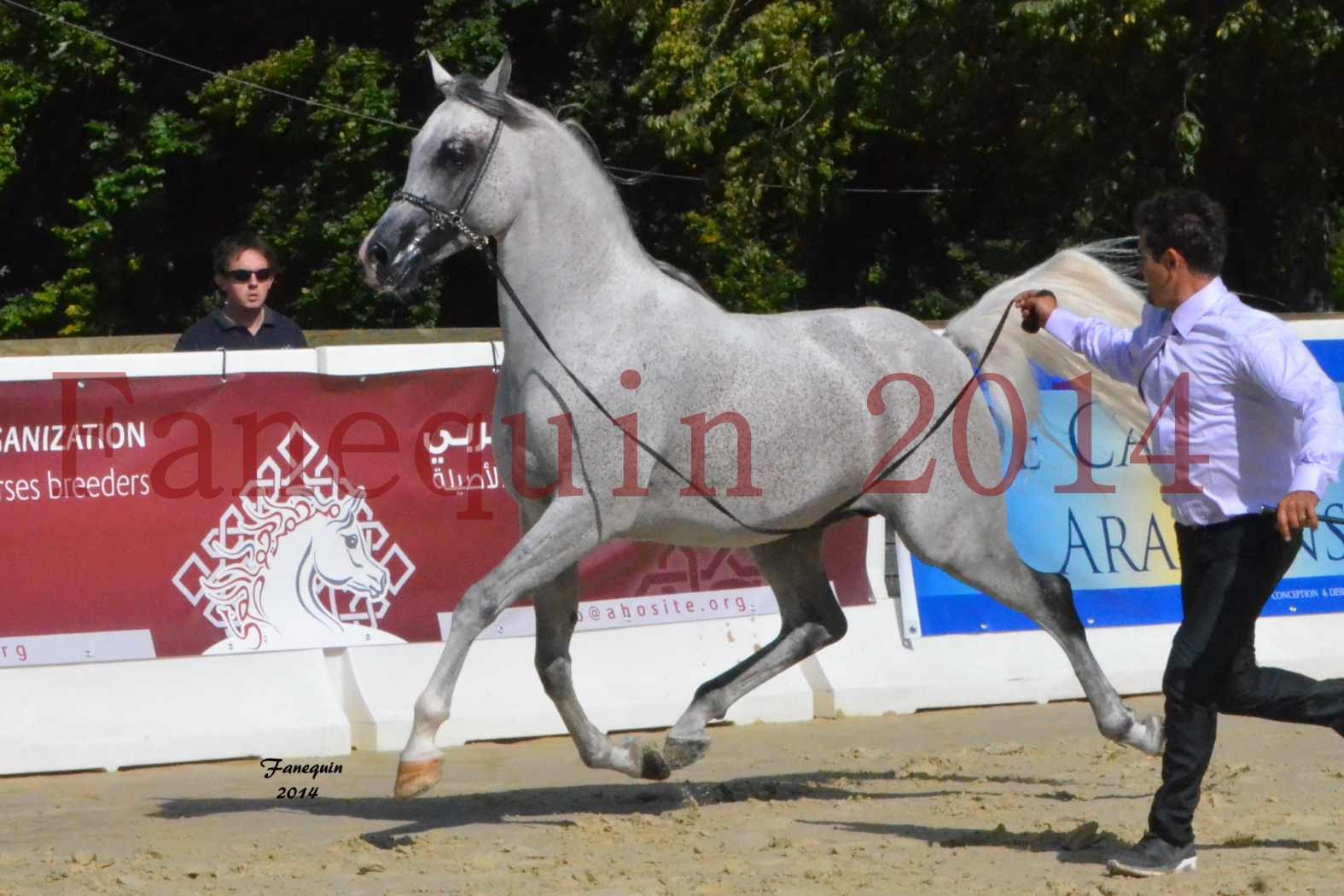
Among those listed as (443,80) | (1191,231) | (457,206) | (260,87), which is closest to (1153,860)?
(1191,231)

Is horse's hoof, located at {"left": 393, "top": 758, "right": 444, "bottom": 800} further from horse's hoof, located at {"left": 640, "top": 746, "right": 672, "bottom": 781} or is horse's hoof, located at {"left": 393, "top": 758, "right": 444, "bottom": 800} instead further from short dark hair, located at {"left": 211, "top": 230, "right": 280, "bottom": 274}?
short dark hair, located at {"left": 211, "top": 230, "right": 280, "bottom": 274}

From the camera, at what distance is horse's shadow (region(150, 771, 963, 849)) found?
6477 mm

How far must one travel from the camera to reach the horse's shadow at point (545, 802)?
6.48 metres

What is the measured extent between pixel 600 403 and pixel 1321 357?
4.65 metres

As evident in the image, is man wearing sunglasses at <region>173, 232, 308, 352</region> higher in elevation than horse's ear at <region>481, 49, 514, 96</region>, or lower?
lower

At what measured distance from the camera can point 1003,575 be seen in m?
6.65

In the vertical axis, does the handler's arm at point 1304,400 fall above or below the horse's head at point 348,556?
above

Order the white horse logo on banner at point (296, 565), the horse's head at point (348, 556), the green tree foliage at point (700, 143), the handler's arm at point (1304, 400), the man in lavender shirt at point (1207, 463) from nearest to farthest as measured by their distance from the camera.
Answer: the handler's arm at point (1304, 400)
the man in lavender shirt at point (1207, 463)
the white horse logo on banner at point (296, 565)
the horse's head at point (348, 556)
the green tree foliage at point (700, 143)

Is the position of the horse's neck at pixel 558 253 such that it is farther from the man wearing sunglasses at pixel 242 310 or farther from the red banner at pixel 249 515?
the man wearing sunglasses at pixel 242 310

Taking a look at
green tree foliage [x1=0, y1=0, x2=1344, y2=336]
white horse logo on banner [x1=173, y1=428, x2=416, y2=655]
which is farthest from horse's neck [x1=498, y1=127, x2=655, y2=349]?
green tree foliage [x1=0, y1=0, x2=1344, y2=336]

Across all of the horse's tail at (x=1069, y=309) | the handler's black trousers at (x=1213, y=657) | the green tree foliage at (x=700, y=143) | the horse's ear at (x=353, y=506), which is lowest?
the handler's black trousers at (x=1213, y=657)

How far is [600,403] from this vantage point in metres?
5.96
